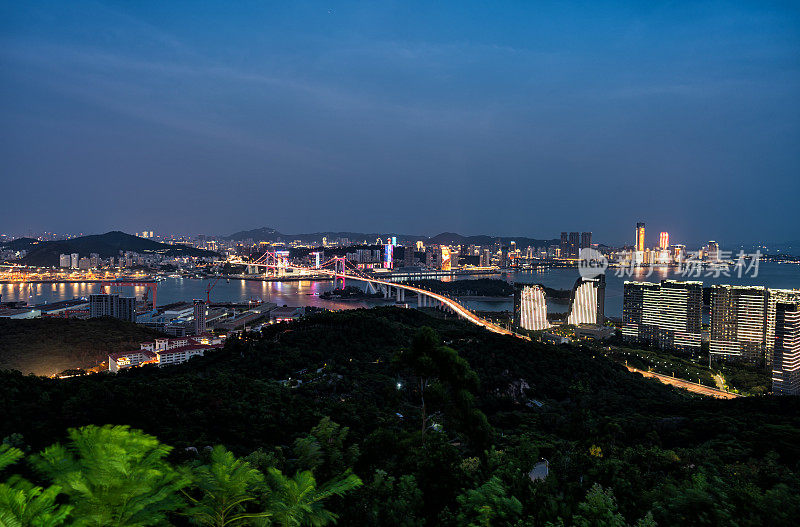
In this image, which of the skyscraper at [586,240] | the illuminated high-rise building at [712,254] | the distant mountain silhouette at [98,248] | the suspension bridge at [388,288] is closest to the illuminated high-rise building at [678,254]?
the illuminated high-rise building at [712,254]

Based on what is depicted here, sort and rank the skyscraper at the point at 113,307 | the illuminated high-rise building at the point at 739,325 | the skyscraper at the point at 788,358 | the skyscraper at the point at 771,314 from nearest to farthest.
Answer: the skyscraper at the point at 788,358, the skyscraper at the point at 771,314, the illuminated high-rise building at the point at 739,325, the skyscraper at the point at 113,307

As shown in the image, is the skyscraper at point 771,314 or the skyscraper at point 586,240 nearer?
the skyscraper at point 771,314

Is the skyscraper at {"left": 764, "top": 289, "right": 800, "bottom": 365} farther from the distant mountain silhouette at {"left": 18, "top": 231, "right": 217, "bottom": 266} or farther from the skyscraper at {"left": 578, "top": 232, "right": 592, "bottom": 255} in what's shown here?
the distant mountain silhouette at {"left": 18, "top": 231, "right": 217, "bottom": 266}

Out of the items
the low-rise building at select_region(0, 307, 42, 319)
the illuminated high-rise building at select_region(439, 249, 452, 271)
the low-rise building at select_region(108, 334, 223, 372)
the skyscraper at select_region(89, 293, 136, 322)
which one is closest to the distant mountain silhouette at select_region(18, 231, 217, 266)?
the low-rise building at select_region(0, 307, 42, 319)

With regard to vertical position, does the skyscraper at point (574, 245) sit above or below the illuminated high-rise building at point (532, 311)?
above

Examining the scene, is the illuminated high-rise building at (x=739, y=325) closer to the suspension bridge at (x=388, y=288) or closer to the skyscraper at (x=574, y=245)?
the suspension bridge at (x=388, y=288)

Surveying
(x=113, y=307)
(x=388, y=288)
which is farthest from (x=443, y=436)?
(x=388, y=288)

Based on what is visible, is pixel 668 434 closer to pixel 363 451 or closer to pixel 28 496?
pixel 363 451

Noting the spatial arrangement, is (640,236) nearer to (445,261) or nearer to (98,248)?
(445,261)
